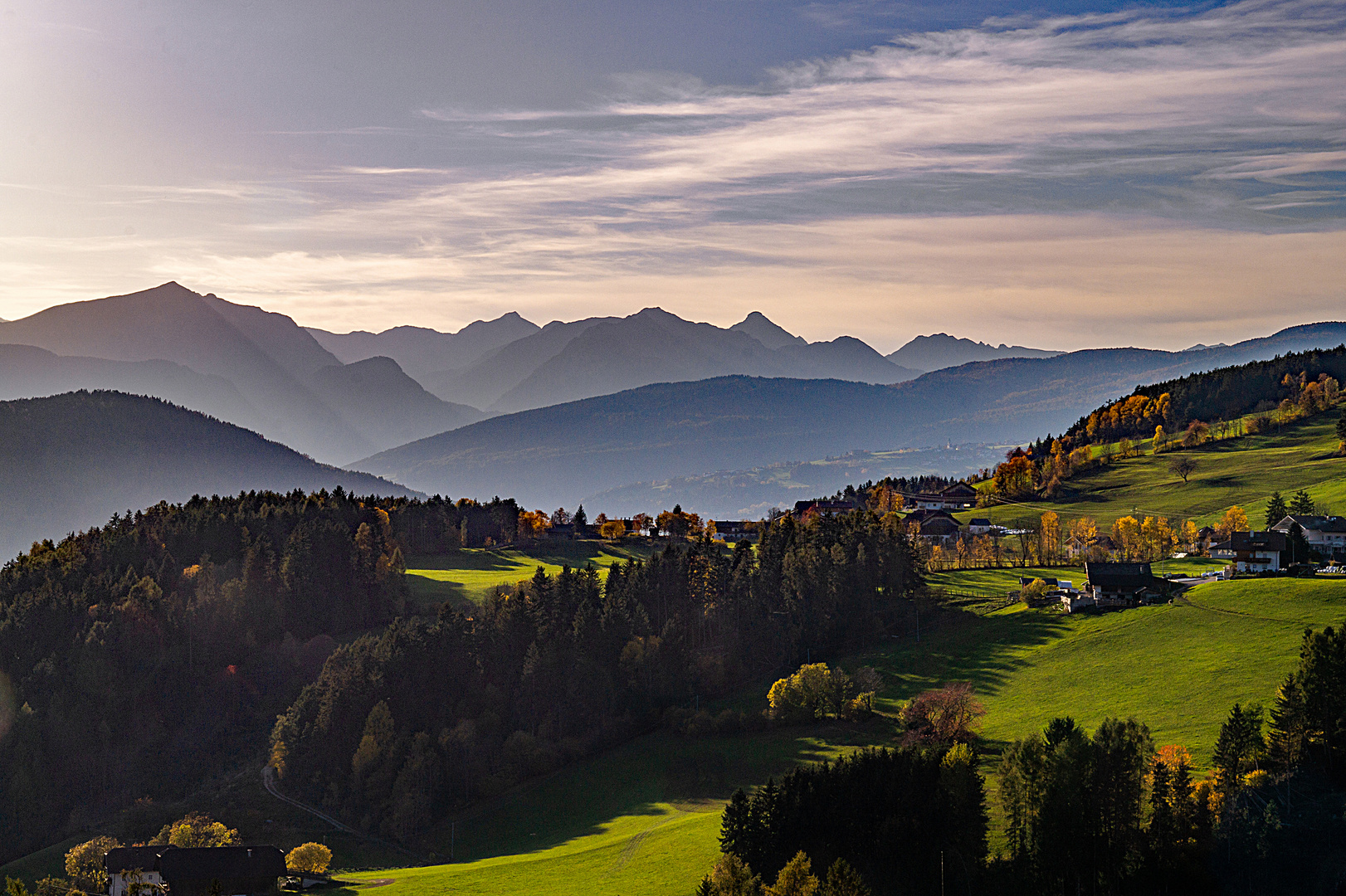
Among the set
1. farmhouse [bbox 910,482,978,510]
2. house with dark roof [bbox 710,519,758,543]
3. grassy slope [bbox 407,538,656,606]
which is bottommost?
grassy slope [bbox 407,538,656,606]

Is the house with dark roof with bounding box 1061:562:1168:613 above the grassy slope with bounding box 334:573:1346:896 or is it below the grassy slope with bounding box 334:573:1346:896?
above

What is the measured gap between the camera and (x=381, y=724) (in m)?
95.4

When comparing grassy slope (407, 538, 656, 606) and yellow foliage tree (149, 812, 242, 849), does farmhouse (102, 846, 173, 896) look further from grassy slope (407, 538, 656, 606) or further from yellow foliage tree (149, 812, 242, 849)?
grassy slope (407, 538, 656, 606)

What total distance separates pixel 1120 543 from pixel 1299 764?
72.6m

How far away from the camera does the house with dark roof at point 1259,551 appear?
328 feet

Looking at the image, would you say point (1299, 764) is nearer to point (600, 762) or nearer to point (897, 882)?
point (897, 882)

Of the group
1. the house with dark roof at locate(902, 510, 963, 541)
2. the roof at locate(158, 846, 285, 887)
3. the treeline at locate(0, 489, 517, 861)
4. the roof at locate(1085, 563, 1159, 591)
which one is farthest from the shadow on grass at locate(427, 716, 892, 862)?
the house with dark roof at locate(902, 510, 963, 541)

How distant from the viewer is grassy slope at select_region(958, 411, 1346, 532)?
5635 inches

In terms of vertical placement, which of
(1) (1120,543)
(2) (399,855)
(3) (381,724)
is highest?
(1) (1120,543)

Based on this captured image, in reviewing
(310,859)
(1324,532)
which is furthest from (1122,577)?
(310,859)

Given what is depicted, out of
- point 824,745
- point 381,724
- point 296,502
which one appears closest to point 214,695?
point 381,724

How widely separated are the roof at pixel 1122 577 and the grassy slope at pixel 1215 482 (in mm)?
41876

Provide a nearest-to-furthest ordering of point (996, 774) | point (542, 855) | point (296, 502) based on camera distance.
Answer: 1. point (996, 774)
2. point (542, 855)
3. point (296, 502)

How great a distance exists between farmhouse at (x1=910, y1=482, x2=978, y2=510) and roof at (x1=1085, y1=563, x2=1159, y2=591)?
73945 millimetres
